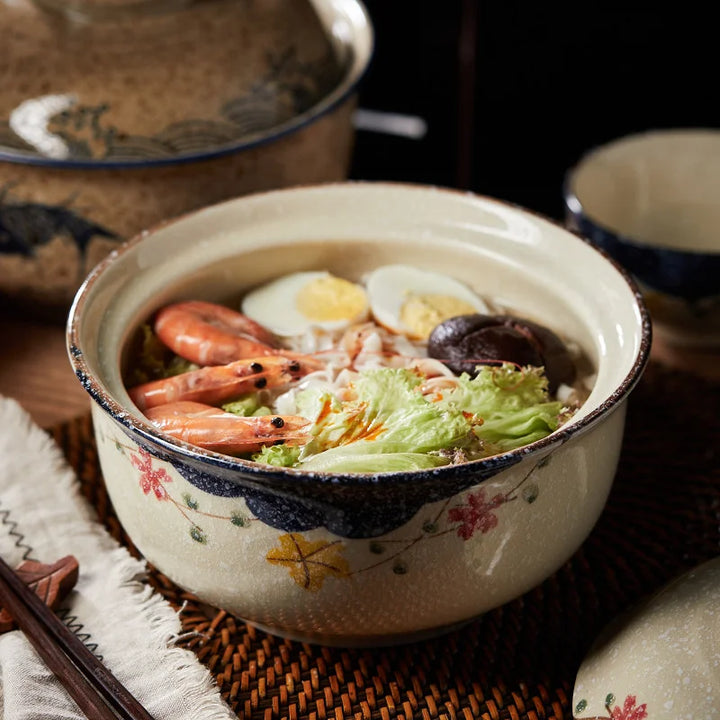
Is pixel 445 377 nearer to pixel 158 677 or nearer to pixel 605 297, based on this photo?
pixel 605 297

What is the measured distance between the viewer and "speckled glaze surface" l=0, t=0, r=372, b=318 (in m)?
1.54

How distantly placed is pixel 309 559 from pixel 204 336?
474 mm

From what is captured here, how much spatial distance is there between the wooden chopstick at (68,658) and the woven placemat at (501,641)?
0.12 meters

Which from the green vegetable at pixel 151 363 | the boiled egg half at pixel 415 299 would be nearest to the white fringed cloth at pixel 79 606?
the green vegetable at pixel 151 363

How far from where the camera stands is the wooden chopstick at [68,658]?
1.07 metres

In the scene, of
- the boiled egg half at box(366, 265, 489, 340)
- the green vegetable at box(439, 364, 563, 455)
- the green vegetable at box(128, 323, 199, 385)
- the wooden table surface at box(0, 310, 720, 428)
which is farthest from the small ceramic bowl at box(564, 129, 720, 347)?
the green vegetable at box(128, 323, 199, 385)

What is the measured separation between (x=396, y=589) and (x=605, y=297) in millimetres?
511

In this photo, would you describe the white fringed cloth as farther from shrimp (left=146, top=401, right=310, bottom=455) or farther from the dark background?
the dark background

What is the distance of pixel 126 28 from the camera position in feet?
5.11

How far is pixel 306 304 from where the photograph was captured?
5.00ft

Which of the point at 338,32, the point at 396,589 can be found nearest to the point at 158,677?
the point at 396,589

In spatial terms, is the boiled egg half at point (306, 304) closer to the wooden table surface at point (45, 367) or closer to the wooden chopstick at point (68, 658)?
the wooden table surface at point (45, 367)

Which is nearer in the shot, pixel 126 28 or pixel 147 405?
pixel 147 405

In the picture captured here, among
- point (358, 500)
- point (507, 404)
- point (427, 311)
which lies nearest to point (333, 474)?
point (358, 500)
